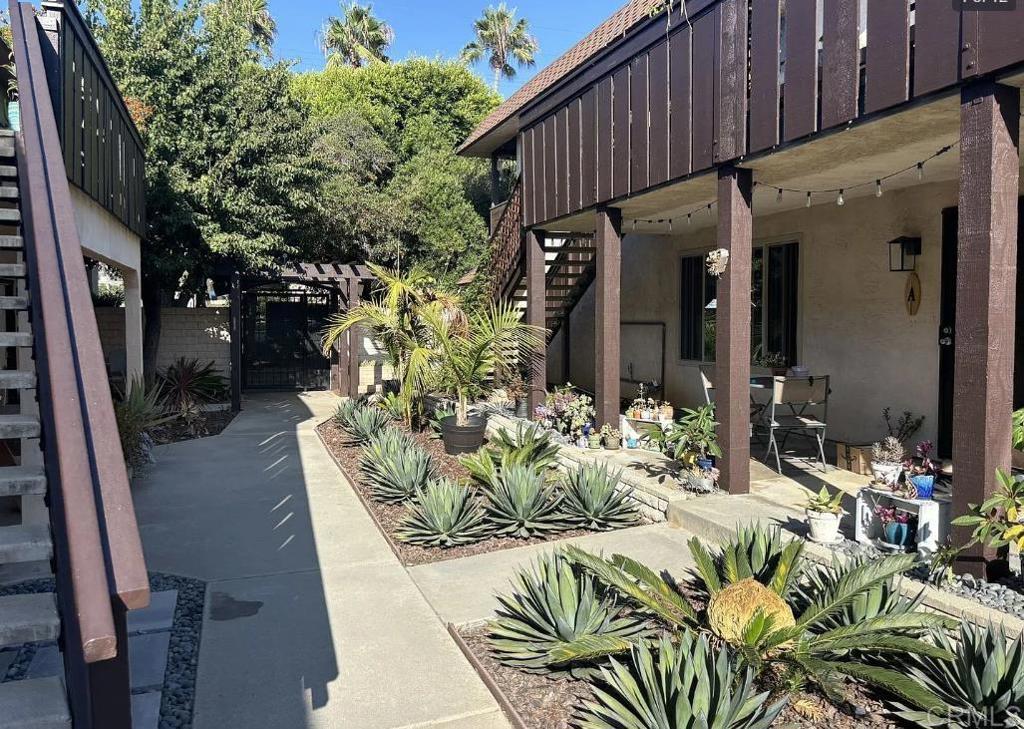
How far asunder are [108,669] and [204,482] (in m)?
6.19

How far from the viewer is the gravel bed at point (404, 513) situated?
4965mm

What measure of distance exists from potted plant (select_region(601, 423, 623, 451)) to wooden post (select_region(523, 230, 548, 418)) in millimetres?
1837

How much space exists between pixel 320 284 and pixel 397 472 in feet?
34.8

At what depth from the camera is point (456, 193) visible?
1902 cm

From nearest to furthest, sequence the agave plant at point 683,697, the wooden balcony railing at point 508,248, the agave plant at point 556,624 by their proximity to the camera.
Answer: the agave plant at point 683,697, the agave plant at point 556,624, the wooden balcony railing at point 508,248

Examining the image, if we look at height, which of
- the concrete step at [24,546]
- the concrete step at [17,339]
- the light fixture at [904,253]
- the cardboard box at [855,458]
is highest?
the light fixture at [904,253]

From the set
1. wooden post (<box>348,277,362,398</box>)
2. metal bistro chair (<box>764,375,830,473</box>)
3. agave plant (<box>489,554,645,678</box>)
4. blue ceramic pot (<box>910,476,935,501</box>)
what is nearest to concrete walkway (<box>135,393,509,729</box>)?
agave plant (<box>489,554,645,678</box>)

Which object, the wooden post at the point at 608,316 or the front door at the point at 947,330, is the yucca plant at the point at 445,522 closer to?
the wooden post at the point at 608,316

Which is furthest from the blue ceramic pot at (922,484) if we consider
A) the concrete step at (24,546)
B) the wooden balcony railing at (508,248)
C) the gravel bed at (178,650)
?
the wooden balcony railing at (508,248)

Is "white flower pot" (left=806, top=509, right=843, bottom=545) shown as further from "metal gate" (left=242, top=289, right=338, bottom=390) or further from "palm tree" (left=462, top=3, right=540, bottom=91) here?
"palm tree" (left=462, top=3, right=540, bottom=91)

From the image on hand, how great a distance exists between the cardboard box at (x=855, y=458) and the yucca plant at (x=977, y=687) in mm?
3945

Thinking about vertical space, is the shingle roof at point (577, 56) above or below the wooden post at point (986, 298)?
above

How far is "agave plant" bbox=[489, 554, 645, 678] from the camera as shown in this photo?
311 centimetres

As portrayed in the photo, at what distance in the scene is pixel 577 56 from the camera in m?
9.20
